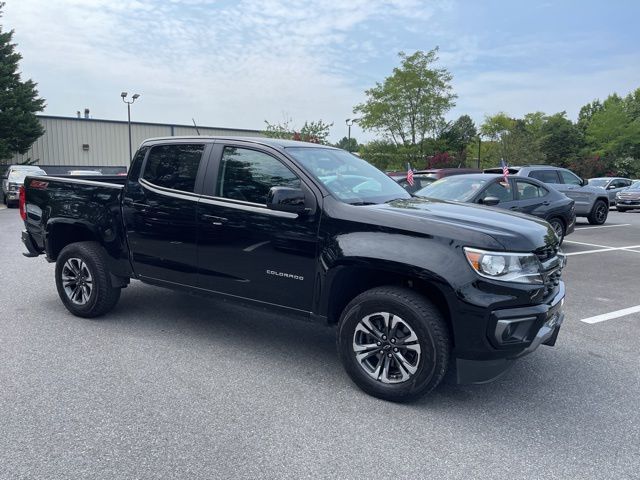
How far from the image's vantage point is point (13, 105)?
29.1m

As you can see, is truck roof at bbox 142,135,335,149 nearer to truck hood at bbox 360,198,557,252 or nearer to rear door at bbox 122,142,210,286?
rear door at bbox 122,142,210,286

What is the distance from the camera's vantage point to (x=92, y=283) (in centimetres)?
501

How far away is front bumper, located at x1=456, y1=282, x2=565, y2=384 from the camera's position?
315 cm

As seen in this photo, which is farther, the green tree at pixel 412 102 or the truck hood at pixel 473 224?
the green tree at pixel 412 102

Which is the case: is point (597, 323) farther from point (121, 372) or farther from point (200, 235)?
point (121, 372)

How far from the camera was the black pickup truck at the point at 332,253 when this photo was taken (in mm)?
3230

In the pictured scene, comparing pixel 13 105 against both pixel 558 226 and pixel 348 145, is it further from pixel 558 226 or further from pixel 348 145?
pixel 558 226

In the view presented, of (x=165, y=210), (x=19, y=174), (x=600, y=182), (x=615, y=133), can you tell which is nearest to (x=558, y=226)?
(x=165, y=210)

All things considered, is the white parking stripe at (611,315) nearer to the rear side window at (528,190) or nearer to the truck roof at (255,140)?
the truck roof at (255,140)

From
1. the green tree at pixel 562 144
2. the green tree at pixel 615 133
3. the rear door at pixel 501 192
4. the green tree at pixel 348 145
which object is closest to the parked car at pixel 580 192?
the rear door at pixel 501 192

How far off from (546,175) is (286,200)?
12.2 meters

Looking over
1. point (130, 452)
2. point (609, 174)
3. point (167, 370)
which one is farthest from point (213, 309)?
point (609, 174)

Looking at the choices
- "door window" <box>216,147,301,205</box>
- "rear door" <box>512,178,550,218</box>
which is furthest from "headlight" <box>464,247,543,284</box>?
"rear door" <box>512,178,550,218</box>

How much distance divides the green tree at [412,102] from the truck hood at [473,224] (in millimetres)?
33335
